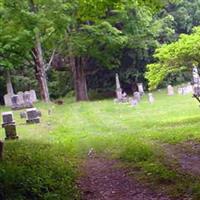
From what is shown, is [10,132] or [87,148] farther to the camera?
[10,132]

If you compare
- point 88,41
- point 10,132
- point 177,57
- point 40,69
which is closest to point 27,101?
point 40,69

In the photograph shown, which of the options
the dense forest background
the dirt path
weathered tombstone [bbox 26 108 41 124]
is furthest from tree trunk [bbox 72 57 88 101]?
the dirt path

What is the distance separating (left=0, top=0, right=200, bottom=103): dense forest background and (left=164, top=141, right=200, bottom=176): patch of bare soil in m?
15.3

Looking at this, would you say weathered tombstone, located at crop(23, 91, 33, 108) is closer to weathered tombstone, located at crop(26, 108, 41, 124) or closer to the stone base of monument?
weathered tombstone, located at crop(26, 108, 41, 124)

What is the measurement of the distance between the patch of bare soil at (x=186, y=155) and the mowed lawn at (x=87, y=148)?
25 centimetres

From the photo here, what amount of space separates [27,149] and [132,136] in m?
3.64

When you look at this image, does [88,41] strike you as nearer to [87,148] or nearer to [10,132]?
[10,132]

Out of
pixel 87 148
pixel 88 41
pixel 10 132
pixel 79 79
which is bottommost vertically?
pixel 87 148

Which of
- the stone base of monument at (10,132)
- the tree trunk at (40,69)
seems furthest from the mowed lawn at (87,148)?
the tree trunk at (40,69)

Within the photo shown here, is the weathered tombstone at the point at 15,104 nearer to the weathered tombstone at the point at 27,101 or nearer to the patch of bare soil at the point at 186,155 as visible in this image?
the weathered tombstone at the point at 27,101

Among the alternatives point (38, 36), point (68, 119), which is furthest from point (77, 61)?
point (68, 119)

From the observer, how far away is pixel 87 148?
14102mm

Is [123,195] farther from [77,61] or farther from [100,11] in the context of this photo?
[77,61]

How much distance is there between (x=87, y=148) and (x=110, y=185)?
4645 mm
